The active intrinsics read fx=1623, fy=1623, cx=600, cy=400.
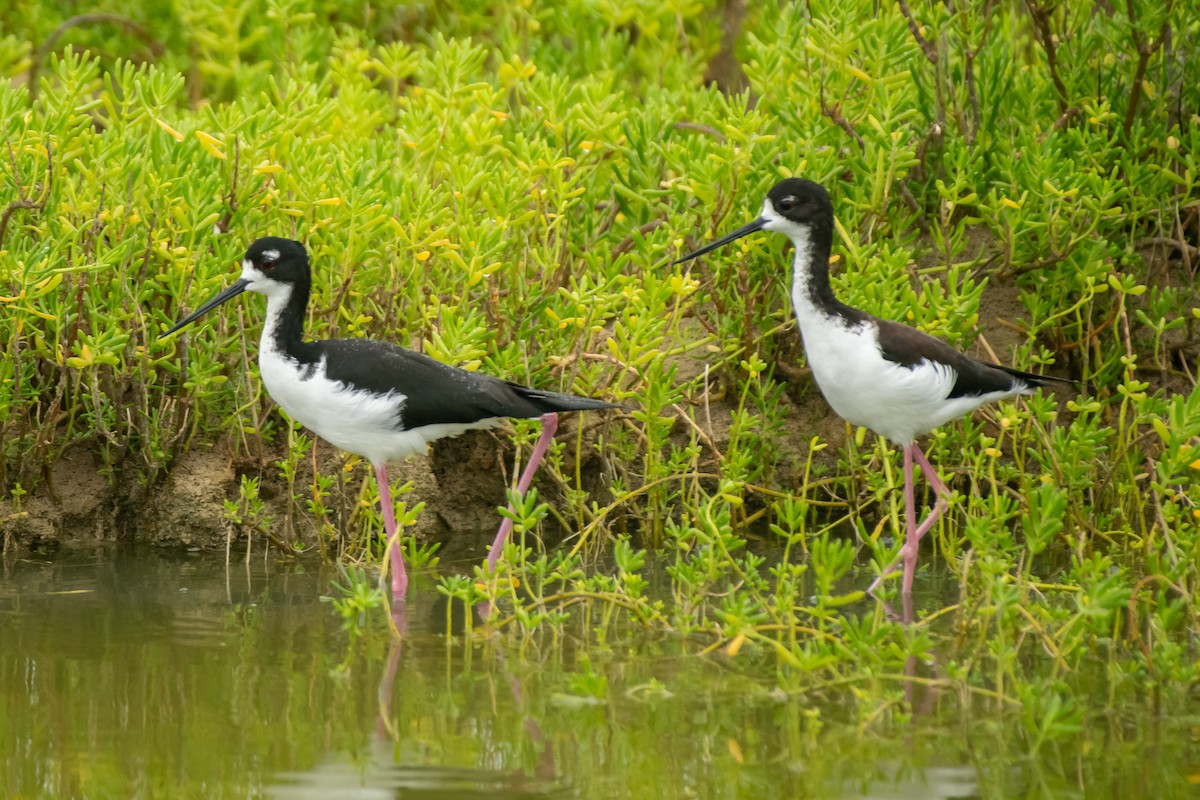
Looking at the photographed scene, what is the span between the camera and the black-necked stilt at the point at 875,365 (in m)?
5.44

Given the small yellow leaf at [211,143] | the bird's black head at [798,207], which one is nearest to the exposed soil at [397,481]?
the bird's black head at [798,207]

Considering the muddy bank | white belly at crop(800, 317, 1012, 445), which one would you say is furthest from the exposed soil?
white belly at crop(800, 317, 1012, 445)

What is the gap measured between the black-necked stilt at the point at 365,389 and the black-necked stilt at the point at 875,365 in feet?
2.57

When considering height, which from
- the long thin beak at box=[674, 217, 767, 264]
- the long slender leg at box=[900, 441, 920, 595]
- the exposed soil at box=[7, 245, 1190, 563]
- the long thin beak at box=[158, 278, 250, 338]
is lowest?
the long slender leg at box=[900, 441, 920, 595]

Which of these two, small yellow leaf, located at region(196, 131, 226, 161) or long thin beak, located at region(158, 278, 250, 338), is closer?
long thin beak, located at region(158, 278, 250, 338)

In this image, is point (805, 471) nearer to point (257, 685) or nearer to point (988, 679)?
point (988, 679)

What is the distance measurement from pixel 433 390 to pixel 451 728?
1.52 metres

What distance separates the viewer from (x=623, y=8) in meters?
9.04

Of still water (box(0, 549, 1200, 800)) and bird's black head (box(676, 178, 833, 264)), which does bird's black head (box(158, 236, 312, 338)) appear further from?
bird's black head (box(676, 178, 833, 264))

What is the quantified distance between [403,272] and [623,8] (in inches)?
134

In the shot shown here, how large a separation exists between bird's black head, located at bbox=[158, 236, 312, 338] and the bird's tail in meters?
0.83

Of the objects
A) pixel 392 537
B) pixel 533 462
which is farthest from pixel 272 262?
pixel 533 462

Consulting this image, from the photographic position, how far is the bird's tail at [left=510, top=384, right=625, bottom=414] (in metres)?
5.50

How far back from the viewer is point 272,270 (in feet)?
18.3
